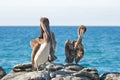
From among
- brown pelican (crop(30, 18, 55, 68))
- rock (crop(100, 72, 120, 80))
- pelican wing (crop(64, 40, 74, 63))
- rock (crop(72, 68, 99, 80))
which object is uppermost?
brown pelican (crop(30, 18, 55, 68))

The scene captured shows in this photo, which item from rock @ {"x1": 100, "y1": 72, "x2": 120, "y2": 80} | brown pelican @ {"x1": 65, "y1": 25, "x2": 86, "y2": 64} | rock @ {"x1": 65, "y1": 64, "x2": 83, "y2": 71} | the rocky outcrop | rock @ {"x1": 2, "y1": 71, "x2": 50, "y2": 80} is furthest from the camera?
brown pelican @ {"x1": 65, "y1": 25, "x2": 86, "y2": 64}

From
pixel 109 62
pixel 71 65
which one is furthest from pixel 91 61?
pixel 71 65

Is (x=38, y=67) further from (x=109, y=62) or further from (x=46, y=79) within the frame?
(x=109, y=62)

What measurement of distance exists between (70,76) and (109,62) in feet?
78.2

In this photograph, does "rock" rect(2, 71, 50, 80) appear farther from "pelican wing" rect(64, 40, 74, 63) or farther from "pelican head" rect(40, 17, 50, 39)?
"pelican wing" rect(64, 40, 74, 63)

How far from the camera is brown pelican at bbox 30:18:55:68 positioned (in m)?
14.7

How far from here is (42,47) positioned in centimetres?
1475

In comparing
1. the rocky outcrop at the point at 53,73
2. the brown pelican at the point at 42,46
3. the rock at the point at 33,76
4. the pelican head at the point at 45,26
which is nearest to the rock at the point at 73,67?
the rocky outcrop at the point at 53,73

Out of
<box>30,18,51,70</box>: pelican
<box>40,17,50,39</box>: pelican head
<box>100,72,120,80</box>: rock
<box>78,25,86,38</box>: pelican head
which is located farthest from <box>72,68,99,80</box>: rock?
<box>78,25,86,38</box>: pelican head

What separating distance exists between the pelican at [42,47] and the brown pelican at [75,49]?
232 cm

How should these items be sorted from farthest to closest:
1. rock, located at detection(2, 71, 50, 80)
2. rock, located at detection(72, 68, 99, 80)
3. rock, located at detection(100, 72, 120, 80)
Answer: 1. rock, located at detection(100, 72, 120, 80)
2. rock, located at detection(72, 68, 99, 80)
3. rock, located at detection(2, 71, 50, 80)

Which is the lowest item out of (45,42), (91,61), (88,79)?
(91,61)

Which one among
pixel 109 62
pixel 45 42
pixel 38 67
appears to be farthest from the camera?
pixel 109 62

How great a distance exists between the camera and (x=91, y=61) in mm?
→ 39438
